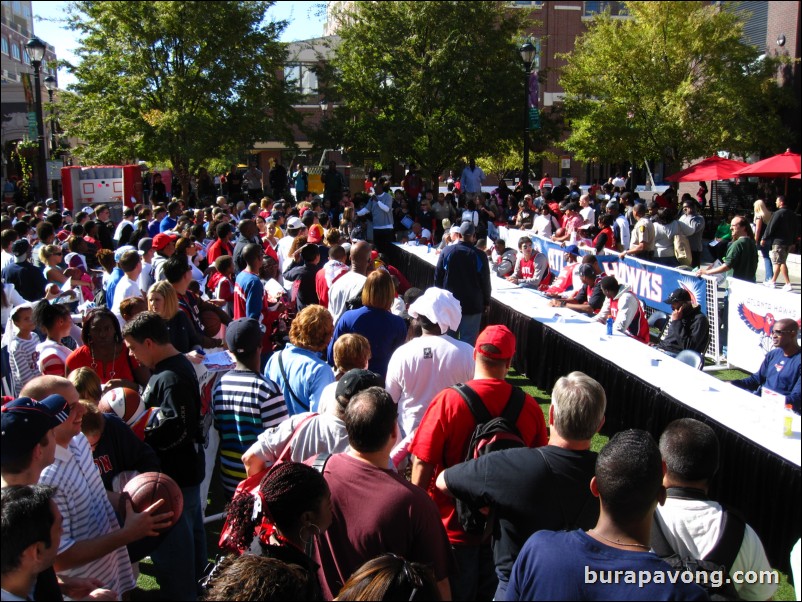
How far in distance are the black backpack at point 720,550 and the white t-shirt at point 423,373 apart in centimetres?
173

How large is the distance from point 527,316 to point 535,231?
274 inches

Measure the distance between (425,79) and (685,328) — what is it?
49.8ft

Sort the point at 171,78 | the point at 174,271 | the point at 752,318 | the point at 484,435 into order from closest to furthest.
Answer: the point at 484,435, the point at 174,271, the point at 752,318, the point at 171,78

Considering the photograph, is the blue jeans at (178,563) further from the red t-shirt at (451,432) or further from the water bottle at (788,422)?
the water bottle at (788,422)

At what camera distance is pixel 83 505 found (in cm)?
308

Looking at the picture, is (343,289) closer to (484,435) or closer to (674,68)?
(674,68)

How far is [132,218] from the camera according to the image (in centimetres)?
1390

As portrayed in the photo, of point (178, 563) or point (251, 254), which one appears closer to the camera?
point (178, 563)

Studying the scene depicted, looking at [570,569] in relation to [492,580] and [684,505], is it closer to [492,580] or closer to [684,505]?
[684,505]

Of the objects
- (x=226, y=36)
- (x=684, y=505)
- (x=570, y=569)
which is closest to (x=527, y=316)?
(x=684, y=505)

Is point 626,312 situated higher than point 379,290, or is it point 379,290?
point 379,290

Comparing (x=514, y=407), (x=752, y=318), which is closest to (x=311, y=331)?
(x=514, y=407)

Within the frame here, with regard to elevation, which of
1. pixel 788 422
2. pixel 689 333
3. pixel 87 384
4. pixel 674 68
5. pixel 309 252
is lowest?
pixel 689 333

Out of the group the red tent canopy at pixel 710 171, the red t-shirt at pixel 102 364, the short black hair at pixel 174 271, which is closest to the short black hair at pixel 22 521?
the red t-shirt at pixel 102 364
